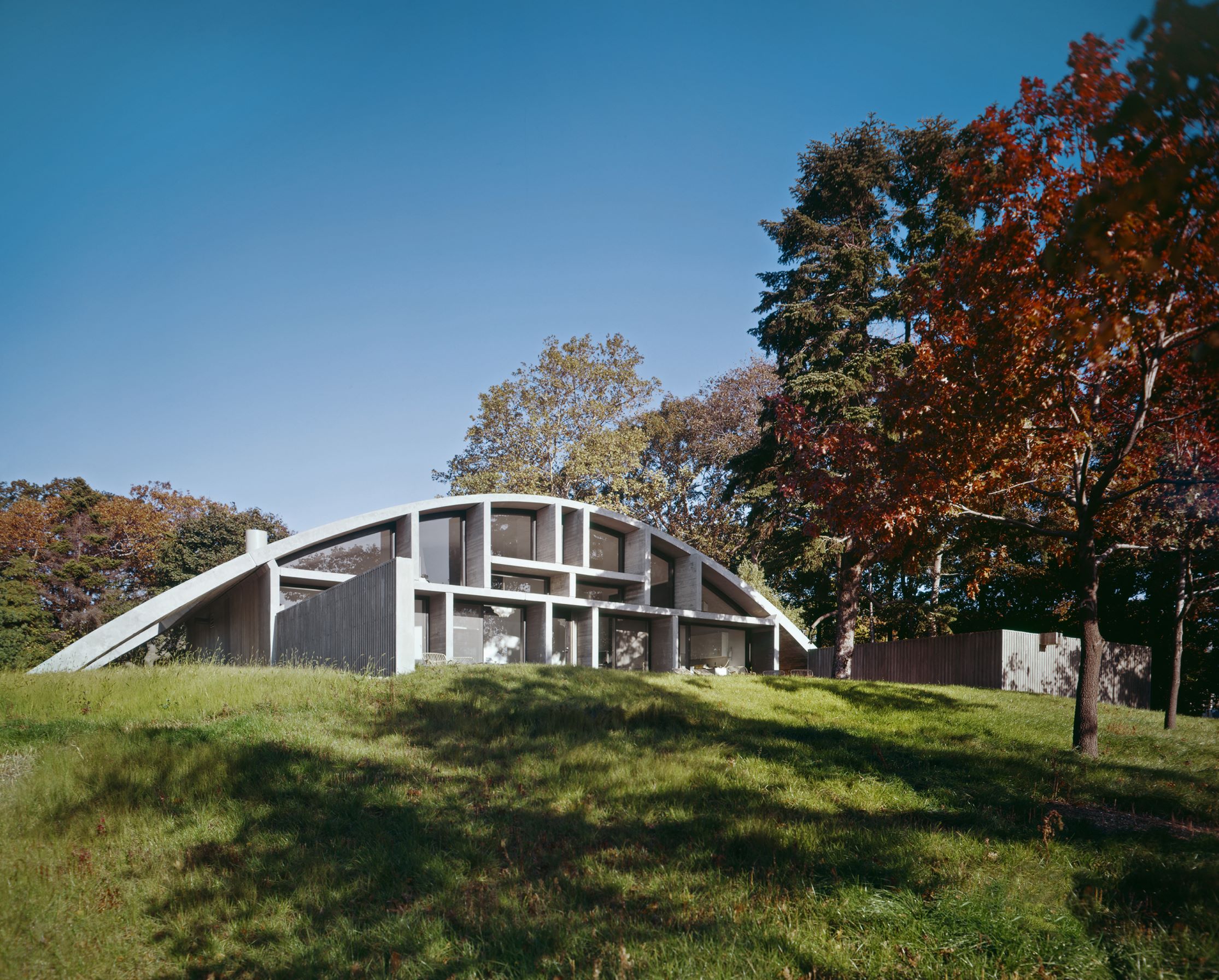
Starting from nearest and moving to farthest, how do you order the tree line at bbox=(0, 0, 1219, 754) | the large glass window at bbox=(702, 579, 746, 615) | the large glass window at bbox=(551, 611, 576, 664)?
the tree line at bbox=(0, 0, 1219, 754) < the large glass window at bbox=(551, 611, 576, 664) < the large glass window at bbox=(702, 579, 746, 615)

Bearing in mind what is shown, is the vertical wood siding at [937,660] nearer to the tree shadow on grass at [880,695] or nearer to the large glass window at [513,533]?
the tree shadow on grass at [880,695]

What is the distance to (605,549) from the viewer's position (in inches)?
1079

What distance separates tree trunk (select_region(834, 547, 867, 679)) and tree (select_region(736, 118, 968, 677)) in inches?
1.2

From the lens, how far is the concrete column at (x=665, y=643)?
1081 inches

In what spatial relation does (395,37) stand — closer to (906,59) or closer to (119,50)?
(119,50)

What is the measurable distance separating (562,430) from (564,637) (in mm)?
10613

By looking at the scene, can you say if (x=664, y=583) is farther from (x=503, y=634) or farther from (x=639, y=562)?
(x=503, y=634)

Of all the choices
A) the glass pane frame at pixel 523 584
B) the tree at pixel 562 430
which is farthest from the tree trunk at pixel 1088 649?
the tree at pixel 562 430

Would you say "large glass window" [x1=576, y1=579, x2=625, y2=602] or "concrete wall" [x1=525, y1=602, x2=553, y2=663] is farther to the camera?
"large glass window" [x1=576, y1=579, x2=625, y2=602]

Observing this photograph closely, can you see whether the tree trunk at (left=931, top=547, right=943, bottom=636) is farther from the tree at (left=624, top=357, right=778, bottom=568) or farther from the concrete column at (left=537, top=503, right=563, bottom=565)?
the concrete column at (left=537, top=503, right=563, bottom=565)

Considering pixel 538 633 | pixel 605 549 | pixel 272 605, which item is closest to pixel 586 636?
pixel 538 633

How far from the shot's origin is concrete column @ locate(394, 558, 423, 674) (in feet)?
54.4

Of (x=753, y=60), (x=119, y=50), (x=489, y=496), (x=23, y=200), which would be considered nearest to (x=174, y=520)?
(x=489, y=496)

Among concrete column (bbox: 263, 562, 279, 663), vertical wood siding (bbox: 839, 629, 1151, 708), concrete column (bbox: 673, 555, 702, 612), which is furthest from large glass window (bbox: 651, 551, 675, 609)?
concrete column (bbox: 263, 562, 279, 663)
